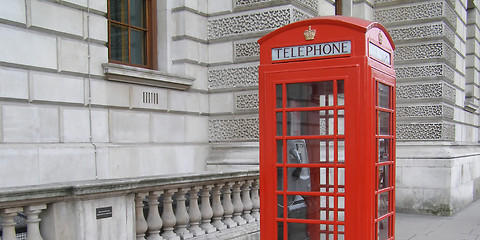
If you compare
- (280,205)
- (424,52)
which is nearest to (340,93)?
(280,205)

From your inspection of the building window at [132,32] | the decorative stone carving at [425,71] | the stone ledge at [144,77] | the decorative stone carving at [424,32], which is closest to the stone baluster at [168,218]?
the stone ledge at [144,77]

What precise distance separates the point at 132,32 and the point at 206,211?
12.7 ft

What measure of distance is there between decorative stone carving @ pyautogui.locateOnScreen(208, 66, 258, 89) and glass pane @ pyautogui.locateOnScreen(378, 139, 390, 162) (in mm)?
4535

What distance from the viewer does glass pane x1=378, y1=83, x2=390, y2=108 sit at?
346 cm

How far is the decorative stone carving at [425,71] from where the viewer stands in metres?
9.74

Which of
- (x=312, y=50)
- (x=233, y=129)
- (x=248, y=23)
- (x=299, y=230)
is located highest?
(x=248, y=23)

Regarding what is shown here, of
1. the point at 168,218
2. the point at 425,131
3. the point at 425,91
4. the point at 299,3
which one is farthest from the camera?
the point at 425,91

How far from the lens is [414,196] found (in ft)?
31.4

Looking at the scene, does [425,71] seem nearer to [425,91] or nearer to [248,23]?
[425,91]

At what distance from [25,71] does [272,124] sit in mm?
3765

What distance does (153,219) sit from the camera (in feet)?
14.7

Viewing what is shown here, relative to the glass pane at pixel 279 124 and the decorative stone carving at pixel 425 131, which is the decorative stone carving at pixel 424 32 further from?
the glass pane at pixel 279 124

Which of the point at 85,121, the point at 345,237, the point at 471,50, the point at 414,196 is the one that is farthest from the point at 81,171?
the point at 471,50

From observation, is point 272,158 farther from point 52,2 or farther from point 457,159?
point 457,159
